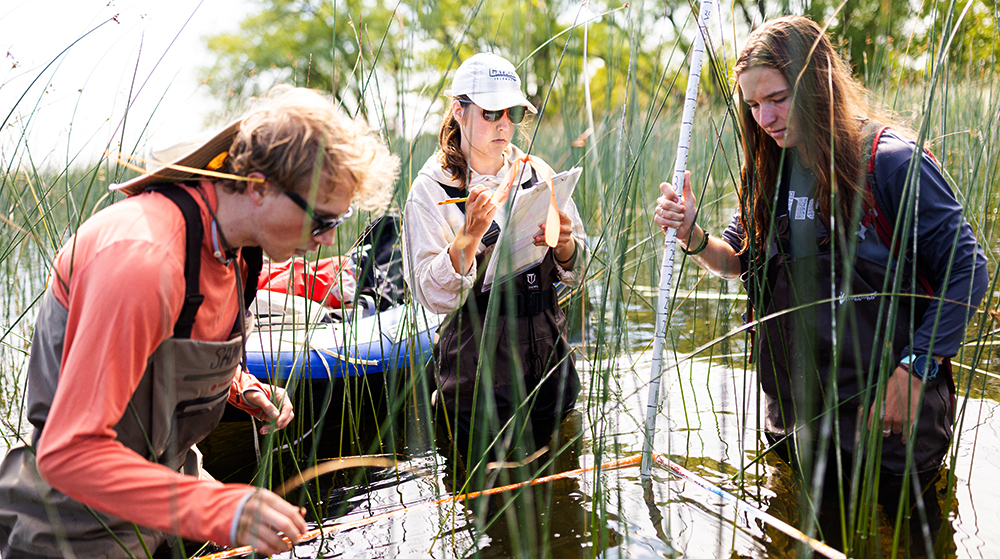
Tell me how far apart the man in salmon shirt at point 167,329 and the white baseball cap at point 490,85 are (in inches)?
29.5

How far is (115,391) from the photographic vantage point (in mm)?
940

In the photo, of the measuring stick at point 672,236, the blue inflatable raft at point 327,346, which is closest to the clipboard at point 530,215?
the measuring stick at point 672,236

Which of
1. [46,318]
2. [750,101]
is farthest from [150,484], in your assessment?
[750,101]

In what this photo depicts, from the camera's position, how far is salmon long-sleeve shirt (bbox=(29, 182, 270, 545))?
0.92 m

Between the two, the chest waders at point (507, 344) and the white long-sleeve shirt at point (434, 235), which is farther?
the chest waders at point (507, 344)

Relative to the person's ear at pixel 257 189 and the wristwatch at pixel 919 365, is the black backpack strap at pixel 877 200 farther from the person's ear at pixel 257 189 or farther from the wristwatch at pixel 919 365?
the person's ear at pixel 257 189

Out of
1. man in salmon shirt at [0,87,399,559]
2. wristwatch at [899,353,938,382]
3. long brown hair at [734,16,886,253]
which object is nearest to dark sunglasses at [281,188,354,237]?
man in salmon shirt at [0,87,399,559]

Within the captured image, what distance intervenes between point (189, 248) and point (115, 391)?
249mm

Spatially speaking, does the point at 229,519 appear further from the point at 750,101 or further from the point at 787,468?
the point at 787,468

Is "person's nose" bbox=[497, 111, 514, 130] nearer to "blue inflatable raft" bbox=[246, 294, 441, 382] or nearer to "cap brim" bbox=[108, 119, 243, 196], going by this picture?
"blue inflatable raft" bbox=[246, 294, 441, 382]

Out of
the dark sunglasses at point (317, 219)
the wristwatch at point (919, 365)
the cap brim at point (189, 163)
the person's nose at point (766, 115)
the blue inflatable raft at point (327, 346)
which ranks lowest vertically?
the blue inflatable raft at point (327, 346)

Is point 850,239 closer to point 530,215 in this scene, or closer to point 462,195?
point 530,215

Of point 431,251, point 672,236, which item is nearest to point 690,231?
point 672,236

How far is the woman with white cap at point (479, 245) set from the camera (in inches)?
78.0
